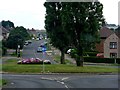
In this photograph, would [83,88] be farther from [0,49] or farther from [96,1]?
[0,49]

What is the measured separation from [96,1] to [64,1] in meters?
5.36

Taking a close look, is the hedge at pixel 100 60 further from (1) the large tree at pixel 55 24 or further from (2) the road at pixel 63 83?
(2) the road at pixel 63 83

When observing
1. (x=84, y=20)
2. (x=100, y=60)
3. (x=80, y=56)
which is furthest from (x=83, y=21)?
(x=100, y=60)

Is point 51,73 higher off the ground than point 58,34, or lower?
lower

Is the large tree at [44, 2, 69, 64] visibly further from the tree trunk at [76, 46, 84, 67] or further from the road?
the road

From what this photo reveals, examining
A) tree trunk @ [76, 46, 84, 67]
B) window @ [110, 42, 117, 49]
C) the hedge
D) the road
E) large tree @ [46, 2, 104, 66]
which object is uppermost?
large tree @ [46, 2, 104, 66]

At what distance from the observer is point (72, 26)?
49.7 m

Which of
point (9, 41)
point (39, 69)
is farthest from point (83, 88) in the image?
point (9, 41)

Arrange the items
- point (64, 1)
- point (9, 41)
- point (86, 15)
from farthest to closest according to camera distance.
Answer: point (9, 41) < point (64, 1) < point (86, 15)

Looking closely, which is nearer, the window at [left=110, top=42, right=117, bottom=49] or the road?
the road

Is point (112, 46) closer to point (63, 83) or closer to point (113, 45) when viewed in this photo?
point (113, 45)

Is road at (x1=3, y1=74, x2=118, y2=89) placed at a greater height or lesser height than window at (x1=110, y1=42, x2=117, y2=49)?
lesser

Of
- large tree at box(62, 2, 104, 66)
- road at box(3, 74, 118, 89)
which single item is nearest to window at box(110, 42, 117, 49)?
large tree at box(62, 2, 104, 66)

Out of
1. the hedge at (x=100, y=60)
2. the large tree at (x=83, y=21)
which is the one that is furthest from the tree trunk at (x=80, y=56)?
the hedge at (x=100, y=60)
